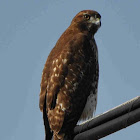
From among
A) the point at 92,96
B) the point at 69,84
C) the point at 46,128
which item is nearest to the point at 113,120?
the point at 46,128

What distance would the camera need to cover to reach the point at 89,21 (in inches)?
284

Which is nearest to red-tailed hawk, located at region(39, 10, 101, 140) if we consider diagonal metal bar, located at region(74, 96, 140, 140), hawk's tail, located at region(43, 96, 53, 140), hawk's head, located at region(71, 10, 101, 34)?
hawk's tail, located at region(43, 96, 53, 140)

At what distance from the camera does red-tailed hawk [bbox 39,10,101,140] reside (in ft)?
16.8

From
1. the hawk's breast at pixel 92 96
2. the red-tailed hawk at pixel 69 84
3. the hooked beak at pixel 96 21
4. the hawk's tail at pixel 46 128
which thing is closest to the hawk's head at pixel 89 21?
the hooked beak at pixel 96 21

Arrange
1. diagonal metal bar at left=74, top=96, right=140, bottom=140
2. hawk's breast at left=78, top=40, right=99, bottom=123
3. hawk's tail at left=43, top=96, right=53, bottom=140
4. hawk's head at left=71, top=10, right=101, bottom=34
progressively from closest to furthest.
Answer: diagonal metal bar at left=74, top=96, right=140, bottom=140, hawk's tail at left=43, top=96, right=53, bottom=140, hawk's breast at left=78, top=40, right=99, bottom=123, hawk's head at left=71, top=10, right=101, bottom=34

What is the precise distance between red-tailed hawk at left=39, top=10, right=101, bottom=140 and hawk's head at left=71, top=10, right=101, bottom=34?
0.29 metres

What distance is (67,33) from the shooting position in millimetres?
6766

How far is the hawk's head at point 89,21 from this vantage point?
7.07 m

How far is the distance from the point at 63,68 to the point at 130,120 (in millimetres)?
2720

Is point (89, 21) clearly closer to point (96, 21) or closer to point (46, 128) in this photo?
point (96, 21)

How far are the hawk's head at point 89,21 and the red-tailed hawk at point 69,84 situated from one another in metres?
0.29

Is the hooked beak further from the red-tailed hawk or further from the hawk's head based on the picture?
the red-tailed hawk

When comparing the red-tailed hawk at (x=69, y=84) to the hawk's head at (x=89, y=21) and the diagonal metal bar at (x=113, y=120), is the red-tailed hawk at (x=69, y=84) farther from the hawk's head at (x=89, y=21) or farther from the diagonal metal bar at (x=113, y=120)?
the diagonal metal bar at (x=113, y=120)

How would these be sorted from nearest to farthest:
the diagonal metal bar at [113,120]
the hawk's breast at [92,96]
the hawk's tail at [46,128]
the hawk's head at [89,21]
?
1. the diagonal metal bar at [113,120]
2. the hawk's tail at [46,128]
3. the hawk's breast at [92,96]
4. the hawk's head at [89,21]
